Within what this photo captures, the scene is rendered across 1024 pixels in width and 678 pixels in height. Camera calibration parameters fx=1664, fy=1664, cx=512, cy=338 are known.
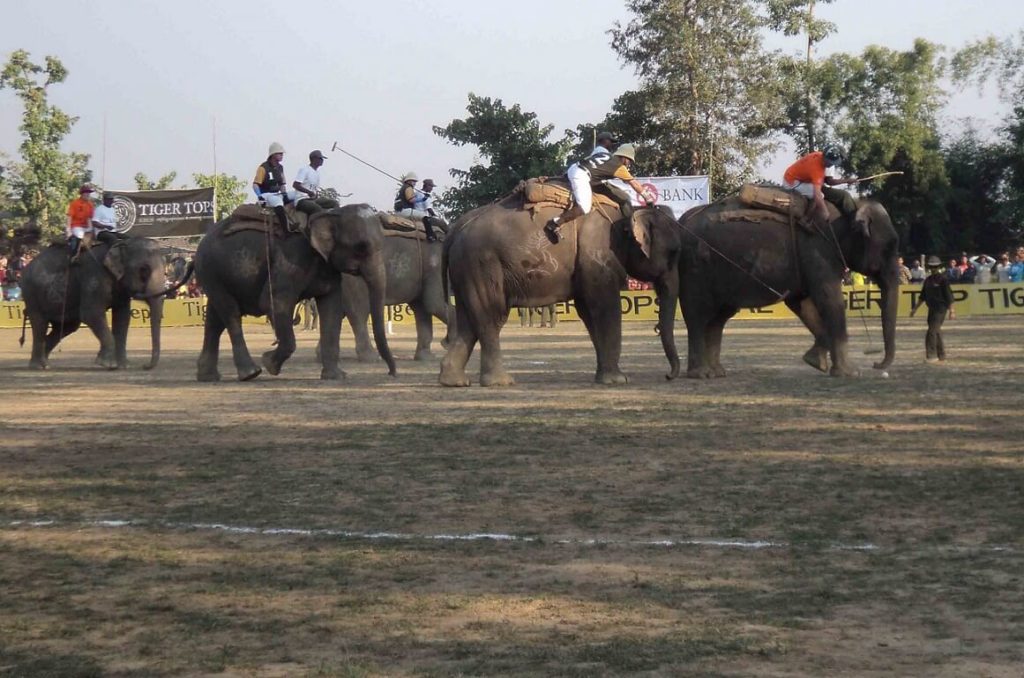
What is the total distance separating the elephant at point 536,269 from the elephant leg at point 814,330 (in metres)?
2.14

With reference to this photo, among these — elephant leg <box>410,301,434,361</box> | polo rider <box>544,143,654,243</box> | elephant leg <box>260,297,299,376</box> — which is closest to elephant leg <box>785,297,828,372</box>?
polo rider <box>544,143,654,243</box>

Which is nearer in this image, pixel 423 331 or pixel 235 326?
pixel 235 326

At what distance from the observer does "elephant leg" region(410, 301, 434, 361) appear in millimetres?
26206

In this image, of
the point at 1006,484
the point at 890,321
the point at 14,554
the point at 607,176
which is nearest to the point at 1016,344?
the point at 890,321

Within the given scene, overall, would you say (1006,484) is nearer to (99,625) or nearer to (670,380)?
(99,625)

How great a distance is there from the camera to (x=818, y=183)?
1953 centimetres

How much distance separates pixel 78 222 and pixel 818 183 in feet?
38.4

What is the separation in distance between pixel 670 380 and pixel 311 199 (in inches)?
196

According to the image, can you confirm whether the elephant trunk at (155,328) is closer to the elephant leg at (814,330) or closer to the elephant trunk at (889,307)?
the elephant leg at (814,330)

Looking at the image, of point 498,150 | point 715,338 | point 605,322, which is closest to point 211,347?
point 605,322

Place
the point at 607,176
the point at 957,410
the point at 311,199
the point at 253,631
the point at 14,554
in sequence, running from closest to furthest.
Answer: the point at 253,631 → the point at 14,554 → the point at 957,410 → the point at 607,176 → the point at 311,199

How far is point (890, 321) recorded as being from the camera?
19.5 meters

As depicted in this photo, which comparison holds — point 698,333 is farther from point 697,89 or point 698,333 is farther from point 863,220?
point 697,89

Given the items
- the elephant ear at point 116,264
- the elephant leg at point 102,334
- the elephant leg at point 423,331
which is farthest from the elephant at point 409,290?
the elephant leg at point 102,334
